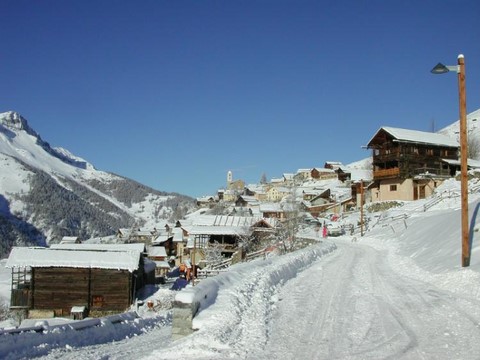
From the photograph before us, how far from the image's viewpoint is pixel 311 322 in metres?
10.8

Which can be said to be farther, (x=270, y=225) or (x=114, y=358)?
(x=270, y=225)

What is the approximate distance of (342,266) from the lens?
2247 cm

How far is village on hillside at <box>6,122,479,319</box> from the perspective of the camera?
3994 cm

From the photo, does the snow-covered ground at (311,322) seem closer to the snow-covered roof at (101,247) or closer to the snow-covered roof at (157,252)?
the snow-covered roof at (101,247)

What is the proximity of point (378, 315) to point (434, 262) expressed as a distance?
929 centimetres

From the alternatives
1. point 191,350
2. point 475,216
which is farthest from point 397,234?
point 191,350

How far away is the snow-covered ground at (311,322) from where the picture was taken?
8680mm

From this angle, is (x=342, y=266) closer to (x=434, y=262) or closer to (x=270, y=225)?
(x=434, y=262)

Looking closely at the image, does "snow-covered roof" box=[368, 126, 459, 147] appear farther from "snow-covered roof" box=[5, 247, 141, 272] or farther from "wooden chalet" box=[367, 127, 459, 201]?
"snow-covered roof" box=[5, 247, 141, 272]

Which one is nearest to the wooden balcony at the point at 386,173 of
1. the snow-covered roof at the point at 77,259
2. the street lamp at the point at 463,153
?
the snow-covered roof at the point at 77,259

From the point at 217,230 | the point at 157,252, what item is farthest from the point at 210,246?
the point at 157,252

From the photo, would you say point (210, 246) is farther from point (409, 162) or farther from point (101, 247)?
point (409, 162)

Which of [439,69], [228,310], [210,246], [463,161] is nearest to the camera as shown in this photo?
[228,310]

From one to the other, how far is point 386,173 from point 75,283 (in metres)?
44.8
